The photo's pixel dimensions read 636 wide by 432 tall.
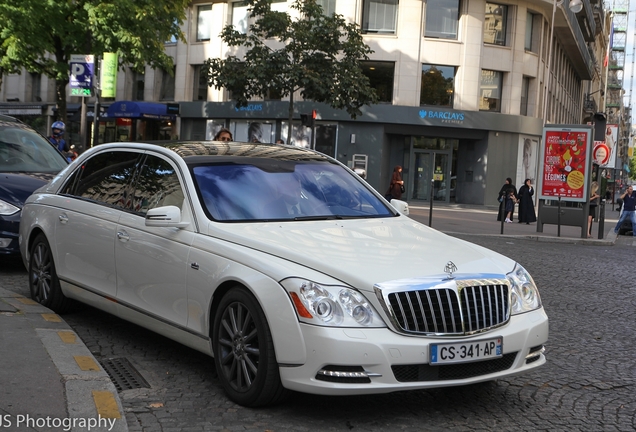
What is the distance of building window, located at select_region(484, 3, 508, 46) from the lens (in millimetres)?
40531

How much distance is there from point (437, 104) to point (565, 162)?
17.6 meters

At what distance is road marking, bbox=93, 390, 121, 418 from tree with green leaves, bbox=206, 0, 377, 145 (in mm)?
20171

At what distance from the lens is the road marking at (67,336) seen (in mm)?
6043

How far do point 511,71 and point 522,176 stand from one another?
16.4ft

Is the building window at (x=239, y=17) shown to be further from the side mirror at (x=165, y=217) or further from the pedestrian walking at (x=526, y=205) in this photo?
the side mirror at (x=165, y=217)

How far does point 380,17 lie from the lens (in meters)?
39.9

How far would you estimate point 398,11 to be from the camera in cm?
3981

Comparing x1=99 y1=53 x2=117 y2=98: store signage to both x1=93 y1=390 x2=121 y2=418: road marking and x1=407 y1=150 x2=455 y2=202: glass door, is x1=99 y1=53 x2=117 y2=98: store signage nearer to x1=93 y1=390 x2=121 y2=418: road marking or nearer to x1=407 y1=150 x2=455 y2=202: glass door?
x1=93 y1=390 x2=121 y2=418: road marking

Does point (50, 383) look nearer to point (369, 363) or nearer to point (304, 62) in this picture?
point (369, 363)

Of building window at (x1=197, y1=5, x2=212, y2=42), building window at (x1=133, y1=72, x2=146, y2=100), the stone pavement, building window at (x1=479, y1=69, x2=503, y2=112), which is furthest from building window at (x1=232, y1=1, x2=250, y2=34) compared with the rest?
the stone pavement

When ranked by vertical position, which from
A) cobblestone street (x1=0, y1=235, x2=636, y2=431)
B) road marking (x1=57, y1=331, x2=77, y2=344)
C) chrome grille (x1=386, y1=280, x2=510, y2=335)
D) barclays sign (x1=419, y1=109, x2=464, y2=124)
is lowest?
cobblestone street (x1=0, y1=235, x2=636, y2=431)

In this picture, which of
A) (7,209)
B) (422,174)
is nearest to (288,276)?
(7,209)

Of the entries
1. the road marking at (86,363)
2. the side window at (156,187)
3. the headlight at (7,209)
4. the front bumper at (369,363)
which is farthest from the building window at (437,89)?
the front bumper at (369,363)

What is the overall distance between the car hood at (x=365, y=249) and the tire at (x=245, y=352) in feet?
1.17
